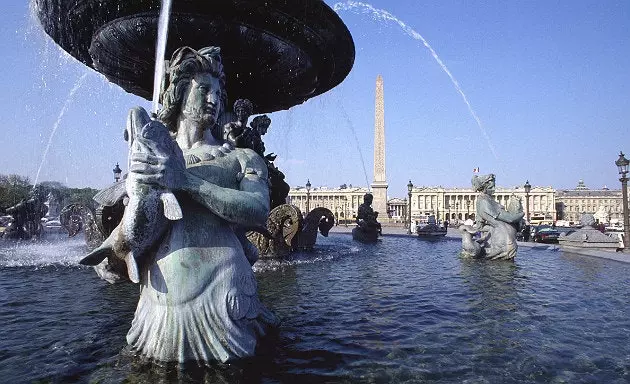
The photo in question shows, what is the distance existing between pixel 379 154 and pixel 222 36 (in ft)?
151

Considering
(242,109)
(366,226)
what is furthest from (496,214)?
(366,226)

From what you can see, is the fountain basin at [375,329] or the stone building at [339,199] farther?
the stone building at [339,199]


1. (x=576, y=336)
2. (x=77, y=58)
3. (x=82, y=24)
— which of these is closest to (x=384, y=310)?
(x=576, y=336)

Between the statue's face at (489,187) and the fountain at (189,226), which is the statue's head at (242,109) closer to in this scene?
the fountain at (189,226)

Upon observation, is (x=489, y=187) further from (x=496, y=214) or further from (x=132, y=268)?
(x=132, y=268)

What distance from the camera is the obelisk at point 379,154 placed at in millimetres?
50125

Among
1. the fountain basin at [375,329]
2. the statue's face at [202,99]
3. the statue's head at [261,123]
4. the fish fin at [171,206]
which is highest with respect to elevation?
the statue's head at [261,123]

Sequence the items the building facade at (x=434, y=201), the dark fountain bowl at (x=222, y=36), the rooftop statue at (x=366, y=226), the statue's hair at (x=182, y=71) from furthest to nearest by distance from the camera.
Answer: the building facade at (x=434, y=201) → the rooftop statue at (x=366, y=226) → the dark fountain bowl at (x=222, y=36) → the statue's hair at (x=182, y=71)

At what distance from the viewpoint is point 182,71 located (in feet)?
8.54

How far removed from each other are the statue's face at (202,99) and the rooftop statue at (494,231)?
291 inches

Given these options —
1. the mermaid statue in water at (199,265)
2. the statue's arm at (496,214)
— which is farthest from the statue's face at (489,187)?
the mermaid statue in water at (199,265)

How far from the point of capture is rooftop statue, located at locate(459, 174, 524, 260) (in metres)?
8.69

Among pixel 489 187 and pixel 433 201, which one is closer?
pixel 489 187

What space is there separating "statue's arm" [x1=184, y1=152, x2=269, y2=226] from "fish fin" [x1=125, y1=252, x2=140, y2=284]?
17.6 inches
